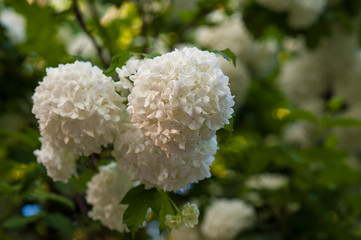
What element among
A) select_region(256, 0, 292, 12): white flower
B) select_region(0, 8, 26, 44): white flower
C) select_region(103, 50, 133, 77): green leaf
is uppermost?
select_region(0, 8, 26, 44): white flower

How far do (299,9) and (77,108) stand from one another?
1.75m

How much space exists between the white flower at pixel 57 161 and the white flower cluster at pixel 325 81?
5.94ft

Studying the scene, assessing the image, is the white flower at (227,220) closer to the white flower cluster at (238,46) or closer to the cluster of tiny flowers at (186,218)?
the white flower cluster at (238,46)

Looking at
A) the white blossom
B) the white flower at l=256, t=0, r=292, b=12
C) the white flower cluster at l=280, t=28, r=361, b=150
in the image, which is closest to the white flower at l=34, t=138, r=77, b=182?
the white blossom

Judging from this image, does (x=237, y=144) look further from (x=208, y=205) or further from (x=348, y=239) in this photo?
(x=208, y=205)

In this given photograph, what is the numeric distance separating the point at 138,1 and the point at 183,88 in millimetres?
1209

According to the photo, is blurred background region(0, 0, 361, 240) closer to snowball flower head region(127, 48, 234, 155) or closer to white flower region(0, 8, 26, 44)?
white flower region(0, 8, 26, 44)

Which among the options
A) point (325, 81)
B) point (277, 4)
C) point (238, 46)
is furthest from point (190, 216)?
point (325, 81)

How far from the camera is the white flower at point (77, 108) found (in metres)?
0.83

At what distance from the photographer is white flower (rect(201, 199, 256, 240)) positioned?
6.15 ft

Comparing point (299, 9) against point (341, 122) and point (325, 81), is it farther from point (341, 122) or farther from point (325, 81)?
point (341, 122)

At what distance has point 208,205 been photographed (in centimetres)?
203

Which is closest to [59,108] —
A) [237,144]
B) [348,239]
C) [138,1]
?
[237,144]

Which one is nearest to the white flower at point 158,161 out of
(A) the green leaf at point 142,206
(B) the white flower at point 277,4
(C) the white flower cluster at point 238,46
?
(A) the green leaf at point 142,206
